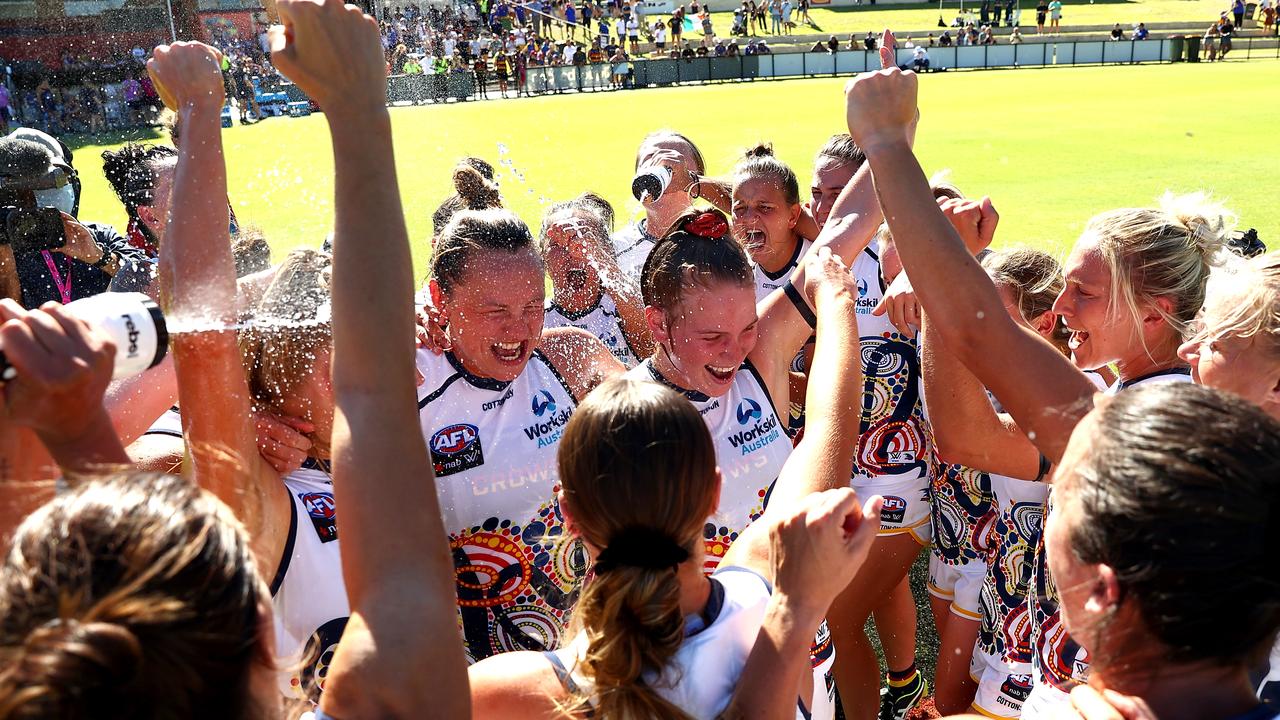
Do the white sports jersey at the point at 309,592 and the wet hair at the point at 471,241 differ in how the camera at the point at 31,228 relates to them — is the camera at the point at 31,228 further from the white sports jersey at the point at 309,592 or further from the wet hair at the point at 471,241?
the white sports jersey at the point at 309,592

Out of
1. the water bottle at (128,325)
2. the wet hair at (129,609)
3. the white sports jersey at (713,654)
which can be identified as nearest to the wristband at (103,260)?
the water bottle at (128,325)

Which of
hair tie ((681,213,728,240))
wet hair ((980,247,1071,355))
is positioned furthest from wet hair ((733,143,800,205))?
hair tie ((681,213,728,240))

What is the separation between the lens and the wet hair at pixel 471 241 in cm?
323

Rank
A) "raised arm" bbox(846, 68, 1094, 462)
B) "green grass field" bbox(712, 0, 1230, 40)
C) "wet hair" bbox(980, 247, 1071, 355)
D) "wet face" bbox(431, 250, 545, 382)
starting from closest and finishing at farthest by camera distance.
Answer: "raised arm" bbox(846, 68, 1094, 462)
"wet face" bbox(431, 250, 545, 382)
"wet hair" bbox(980, 247, 1071, 355)
"green grass field" bbox(712, 0, 1230, 40)

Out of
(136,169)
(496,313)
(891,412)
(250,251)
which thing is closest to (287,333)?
(496,313)

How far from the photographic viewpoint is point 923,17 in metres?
55.2

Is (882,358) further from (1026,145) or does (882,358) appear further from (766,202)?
A: (1026,145)

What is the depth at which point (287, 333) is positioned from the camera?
8.83ft

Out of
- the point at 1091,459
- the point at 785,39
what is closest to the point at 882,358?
the point at 1091,459

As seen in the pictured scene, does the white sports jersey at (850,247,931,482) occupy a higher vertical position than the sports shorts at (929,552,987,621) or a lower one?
higher

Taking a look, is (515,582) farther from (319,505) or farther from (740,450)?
(740,450)

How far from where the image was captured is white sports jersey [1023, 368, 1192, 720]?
2469 millimetres

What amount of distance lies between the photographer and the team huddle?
4.63 feet

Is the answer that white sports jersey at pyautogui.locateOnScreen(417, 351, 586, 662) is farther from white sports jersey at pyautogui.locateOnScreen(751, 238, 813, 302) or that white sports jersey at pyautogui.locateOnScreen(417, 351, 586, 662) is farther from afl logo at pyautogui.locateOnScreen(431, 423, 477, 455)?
white sports jersey at pyautogui.locateOnScreen(751, 238, 813, 302)
